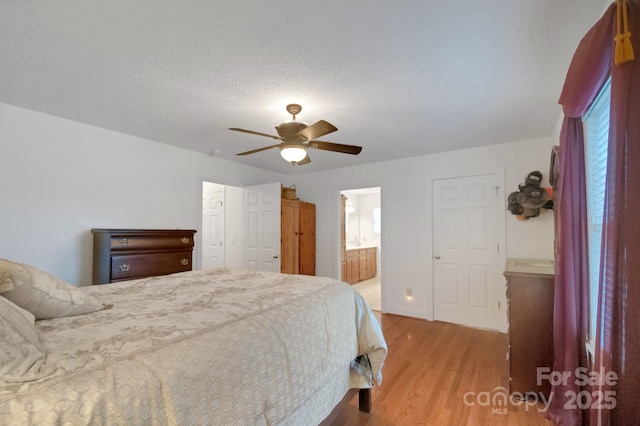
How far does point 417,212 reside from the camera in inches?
165

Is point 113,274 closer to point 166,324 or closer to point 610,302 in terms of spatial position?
point 166,324

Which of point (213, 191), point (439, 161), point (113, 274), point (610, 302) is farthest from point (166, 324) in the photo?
point (213, 191)

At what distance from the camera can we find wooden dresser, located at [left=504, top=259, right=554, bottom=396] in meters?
2.11

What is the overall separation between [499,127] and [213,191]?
467 centimetres

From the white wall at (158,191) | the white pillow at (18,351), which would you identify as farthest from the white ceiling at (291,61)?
the white pillow at (18,351)

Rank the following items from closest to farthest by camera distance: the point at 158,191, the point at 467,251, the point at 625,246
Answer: the point at 625,246 → the point at 158,191 → the point at 467,251

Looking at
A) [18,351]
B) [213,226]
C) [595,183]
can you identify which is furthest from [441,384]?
[213,226]

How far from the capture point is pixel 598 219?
172 cm

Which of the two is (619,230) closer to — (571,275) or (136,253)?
(571,275)

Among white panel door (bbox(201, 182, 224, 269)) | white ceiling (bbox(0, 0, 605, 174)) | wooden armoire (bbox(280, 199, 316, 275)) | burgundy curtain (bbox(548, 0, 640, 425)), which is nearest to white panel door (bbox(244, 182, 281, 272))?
wooden armoire (bbox(280, 199, 316, 275))

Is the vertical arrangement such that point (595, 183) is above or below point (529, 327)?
above

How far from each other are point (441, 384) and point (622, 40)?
8.01ft

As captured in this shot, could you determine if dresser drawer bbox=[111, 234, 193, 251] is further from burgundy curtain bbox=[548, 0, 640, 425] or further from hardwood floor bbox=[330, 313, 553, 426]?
burgundy curtain bbox=[548, 0, 640, 425]

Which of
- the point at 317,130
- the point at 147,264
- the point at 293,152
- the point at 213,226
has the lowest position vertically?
the point at 147,264
